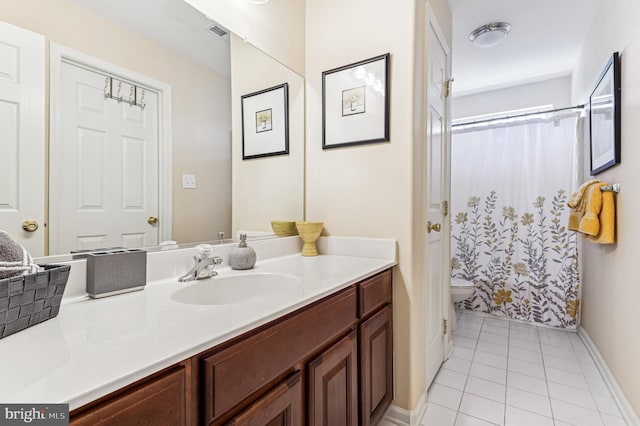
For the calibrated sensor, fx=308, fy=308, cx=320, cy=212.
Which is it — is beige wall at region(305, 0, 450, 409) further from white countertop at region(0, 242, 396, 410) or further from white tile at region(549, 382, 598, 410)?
white tile at region(549, 382, 598, 410)

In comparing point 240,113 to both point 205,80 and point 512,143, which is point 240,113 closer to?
point 205,80

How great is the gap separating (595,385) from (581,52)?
8.55 ft

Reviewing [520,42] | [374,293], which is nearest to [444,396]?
[374,293]

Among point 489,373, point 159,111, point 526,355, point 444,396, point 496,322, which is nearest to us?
point 159,111

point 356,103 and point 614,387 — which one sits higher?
point 356,103

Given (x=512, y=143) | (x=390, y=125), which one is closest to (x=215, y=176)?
(x=390, y=125)

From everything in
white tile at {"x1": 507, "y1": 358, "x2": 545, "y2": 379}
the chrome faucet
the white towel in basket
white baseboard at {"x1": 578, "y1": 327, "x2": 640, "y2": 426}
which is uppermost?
the white towel in basket

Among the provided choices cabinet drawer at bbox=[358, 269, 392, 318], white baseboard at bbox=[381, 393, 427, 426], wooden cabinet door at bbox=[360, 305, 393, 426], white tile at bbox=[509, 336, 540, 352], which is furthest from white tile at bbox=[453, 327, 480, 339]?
cabinet drawer at bbox=[358, 269, 392, 318]

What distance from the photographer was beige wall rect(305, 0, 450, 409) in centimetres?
149

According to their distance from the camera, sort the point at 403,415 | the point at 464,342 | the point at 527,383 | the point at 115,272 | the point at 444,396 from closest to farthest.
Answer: the point at 115,272, the point at 403,415, the point at 444,396, the point at 527,383, the point at 464,342

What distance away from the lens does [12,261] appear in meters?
0.60

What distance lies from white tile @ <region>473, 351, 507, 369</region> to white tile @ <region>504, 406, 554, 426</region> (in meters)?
0.47

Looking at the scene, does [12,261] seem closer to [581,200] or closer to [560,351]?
[581,200]

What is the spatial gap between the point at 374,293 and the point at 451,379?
1.04 metres
